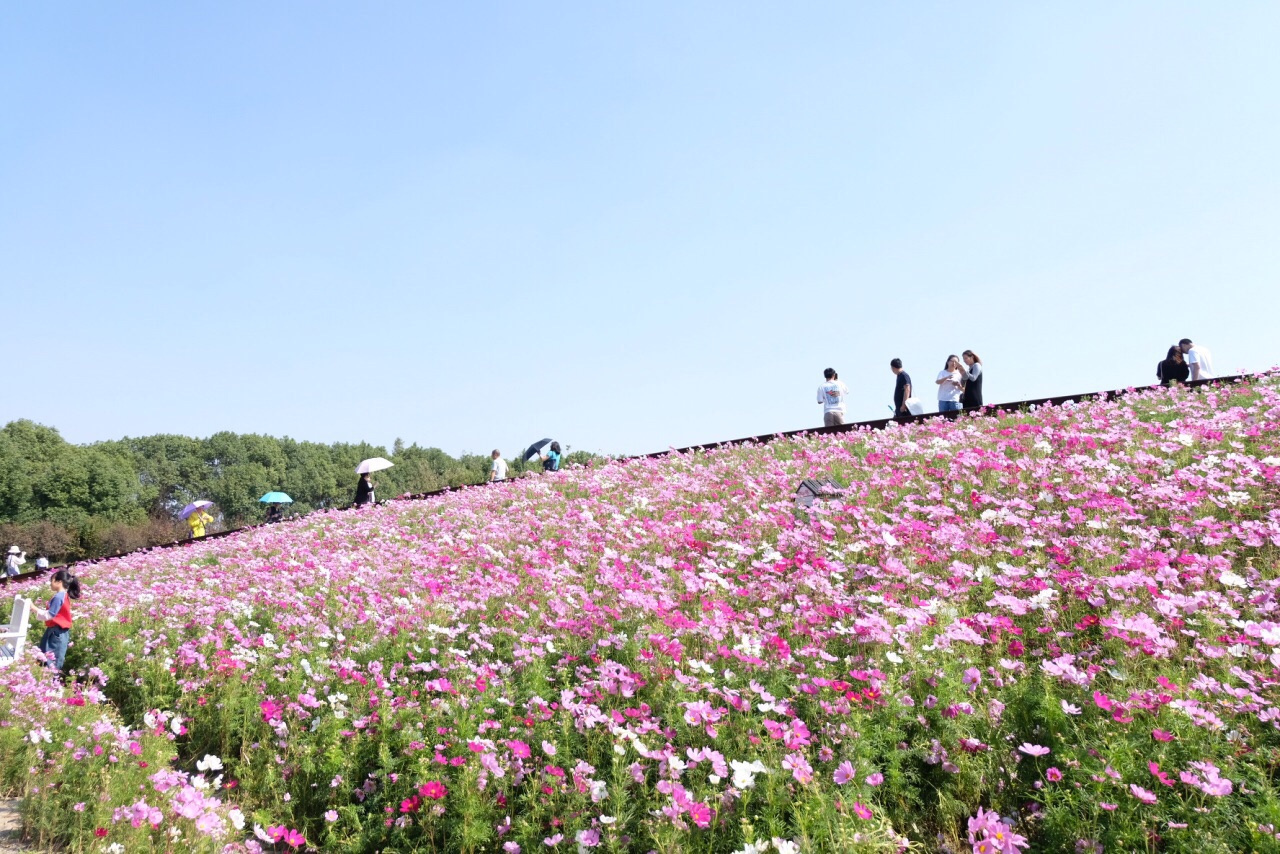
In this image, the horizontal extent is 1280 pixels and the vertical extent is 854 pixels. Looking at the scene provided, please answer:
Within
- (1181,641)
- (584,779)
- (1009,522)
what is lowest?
(584,779)

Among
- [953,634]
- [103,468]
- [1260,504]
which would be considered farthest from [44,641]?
[103,468]

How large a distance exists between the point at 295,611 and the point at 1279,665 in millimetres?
7758

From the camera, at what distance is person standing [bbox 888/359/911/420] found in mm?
15297

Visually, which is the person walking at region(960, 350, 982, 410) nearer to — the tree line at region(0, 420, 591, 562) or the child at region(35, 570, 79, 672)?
the tree line at region(0, 420, 591, 562)

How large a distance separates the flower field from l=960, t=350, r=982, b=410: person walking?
496 cm

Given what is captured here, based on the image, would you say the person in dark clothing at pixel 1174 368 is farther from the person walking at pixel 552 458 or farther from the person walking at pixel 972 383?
the person walking at pixel 552 458

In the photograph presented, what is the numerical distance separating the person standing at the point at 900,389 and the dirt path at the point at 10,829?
1399cm

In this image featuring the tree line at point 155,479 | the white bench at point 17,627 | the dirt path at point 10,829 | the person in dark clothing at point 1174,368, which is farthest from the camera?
the tree line at point 155,479

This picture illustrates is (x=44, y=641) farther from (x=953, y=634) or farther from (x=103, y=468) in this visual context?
(x=103, y=468)

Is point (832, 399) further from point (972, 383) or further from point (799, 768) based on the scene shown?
point (799, 768)

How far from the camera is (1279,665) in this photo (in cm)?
421

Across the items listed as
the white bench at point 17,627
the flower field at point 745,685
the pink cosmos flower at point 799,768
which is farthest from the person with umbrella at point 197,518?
the pink cosmos flower at point 799,768

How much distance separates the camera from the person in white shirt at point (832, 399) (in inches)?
591

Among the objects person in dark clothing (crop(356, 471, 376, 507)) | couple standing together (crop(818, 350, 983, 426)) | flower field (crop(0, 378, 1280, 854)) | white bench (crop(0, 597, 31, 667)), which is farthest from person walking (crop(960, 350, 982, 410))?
white bench (crop(0, 597, 31, 667))
